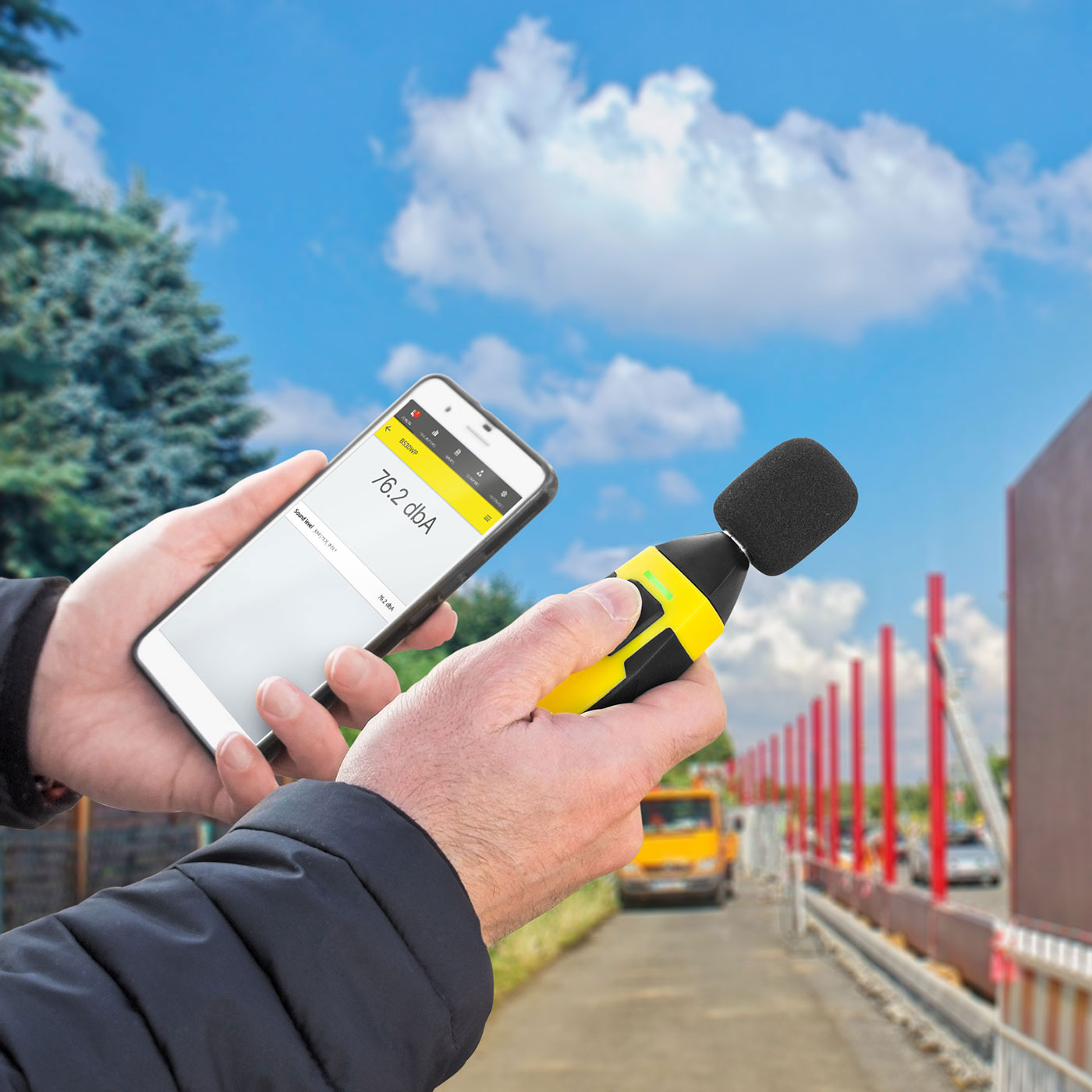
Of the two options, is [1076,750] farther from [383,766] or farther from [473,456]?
[383,766]

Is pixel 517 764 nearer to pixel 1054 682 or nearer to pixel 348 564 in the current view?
pixel 348 564

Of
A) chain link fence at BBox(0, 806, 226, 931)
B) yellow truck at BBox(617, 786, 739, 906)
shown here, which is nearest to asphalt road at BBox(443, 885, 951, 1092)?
chain link fence at BBox(0, 806, 226, 931)

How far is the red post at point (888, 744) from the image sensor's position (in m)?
20.1

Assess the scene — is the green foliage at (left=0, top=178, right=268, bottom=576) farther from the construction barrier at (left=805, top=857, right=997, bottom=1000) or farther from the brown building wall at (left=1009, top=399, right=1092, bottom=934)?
the brown building wall at (left=1009, top=399, right=1092, bottom=934)

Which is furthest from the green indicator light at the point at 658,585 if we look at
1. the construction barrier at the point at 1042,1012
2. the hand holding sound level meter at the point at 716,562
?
the construction barrier at the point at 1042,1012

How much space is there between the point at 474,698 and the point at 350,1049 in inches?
13.0

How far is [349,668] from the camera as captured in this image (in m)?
1.69

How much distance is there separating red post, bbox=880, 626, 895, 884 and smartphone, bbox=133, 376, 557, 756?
18.4 meters

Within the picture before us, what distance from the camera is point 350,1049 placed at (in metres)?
1.01

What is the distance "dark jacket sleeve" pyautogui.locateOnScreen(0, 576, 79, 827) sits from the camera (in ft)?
5.97

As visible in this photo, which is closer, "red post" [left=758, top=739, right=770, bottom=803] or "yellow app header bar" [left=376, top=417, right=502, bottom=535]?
"yellow app header bar" [left=376, top=417, right=502, bottom=535]

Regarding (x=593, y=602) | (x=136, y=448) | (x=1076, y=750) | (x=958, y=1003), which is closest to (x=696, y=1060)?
(x=958, y=1003)

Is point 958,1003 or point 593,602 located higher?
point 593,602

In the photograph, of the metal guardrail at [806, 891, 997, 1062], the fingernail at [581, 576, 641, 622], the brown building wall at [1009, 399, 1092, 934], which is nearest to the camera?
the fingernail at [581, 576, 641, 622]
